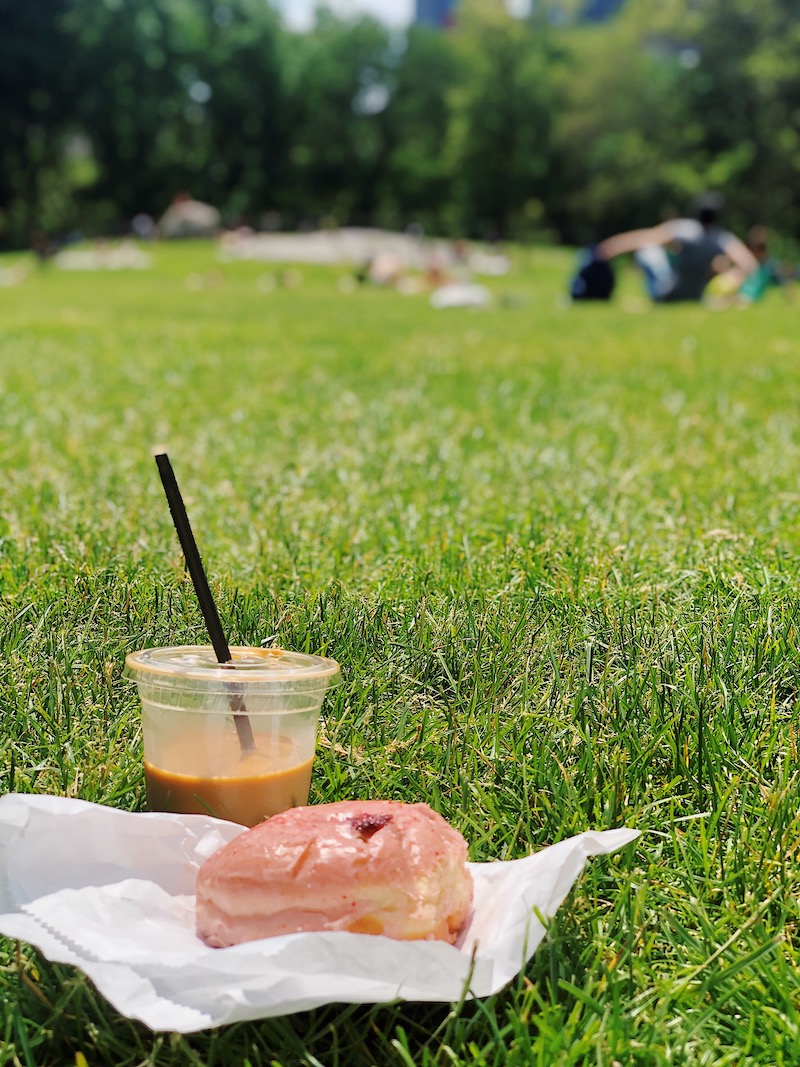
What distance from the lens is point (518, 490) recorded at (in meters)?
4.54

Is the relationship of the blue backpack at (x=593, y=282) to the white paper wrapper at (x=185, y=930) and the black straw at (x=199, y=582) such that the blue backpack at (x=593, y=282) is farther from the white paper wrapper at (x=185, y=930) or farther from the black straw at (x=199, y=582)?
the white paper wrapper at (x=185, y=930)

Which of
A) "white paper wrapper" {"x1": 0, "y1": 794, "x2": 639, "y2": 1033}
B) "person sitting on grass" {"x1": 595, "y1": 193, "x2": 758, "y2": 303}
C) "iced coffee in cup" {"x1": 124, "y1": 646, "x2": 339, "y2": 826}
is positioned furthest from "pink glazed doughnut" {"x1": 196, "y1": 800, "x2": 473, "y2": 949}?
"person sitting on grass" {"x1": 595, "y1": 193, "x2": 758, "y2": 303}

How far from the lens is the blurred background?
6291 cm

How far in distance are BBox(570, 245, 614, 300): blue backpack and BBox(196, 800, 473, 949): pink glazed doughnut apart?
20639mm

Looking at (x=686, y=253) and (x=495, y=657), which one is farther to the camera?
(x=686, y=253)

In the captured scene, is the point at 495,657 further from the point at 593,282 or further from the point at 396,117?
the point at 396,117

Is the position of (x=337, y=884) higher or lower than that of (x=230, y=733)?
lower

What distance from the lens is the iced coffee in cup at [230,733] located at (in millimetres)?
2006

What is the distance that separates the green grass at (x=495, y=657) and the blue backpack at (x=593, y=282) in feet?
51.2

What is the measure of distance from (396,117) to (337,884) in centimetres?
8328

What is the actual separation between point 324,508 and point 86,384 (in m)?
4.08

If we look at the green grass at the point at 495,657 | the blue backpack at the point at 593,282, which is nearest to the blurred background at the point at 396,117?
the blue backpack at the point at 593,282

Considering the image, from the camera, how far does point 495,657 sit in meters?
2.61

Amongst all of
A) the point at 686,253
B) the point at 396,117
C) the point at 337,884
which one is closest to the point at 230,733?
the point at 337,884
